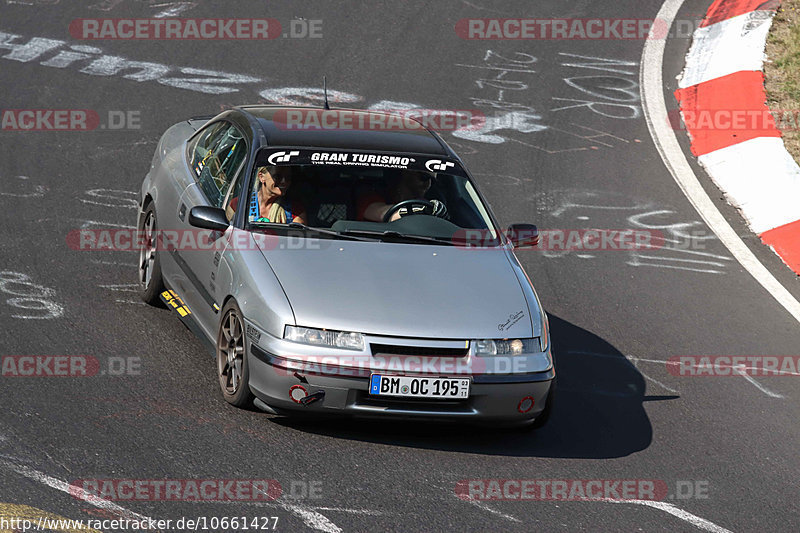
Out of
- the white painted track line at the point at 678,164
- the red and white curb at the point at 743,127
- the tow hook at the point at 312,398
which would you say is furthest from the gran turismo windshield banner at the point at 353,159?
the red and white curb at the point at 743,127

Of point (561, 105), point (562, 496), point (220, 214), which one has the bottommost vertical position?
point (562, 496)

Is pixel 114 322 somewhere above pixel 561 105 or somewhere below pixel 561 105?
below

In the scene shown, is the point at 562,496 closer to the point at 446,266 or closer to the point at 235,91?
the point at 446,266

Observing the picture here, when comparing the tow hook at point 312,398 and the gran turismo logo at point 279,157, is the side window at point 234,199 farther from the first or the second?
the tow hook at point 312,398

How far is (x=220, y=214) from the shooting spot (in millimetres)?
6859

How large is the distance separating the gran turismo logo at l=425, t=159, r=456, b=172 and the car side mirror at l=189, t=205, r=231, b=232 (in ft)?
4.72

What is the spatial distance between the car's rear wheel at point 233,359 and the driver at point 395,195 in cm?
117

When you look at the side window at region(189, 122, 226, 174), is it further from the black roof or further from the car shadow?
the car shadow

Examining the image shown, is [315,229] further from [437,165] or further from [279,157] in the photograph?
[437,165]

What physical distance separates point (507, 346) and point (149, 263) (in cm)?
318

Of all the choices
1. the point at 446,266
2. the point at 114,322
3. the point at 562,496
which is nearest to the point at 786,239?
the point at 446,266

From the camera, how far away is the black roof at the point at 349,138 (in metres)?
7.40

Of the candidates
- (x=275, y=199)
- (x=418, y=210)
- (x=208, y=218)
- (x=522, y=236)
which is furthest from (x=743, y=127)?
(x=208, y=218)

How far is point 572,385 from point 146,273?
10.6ft
